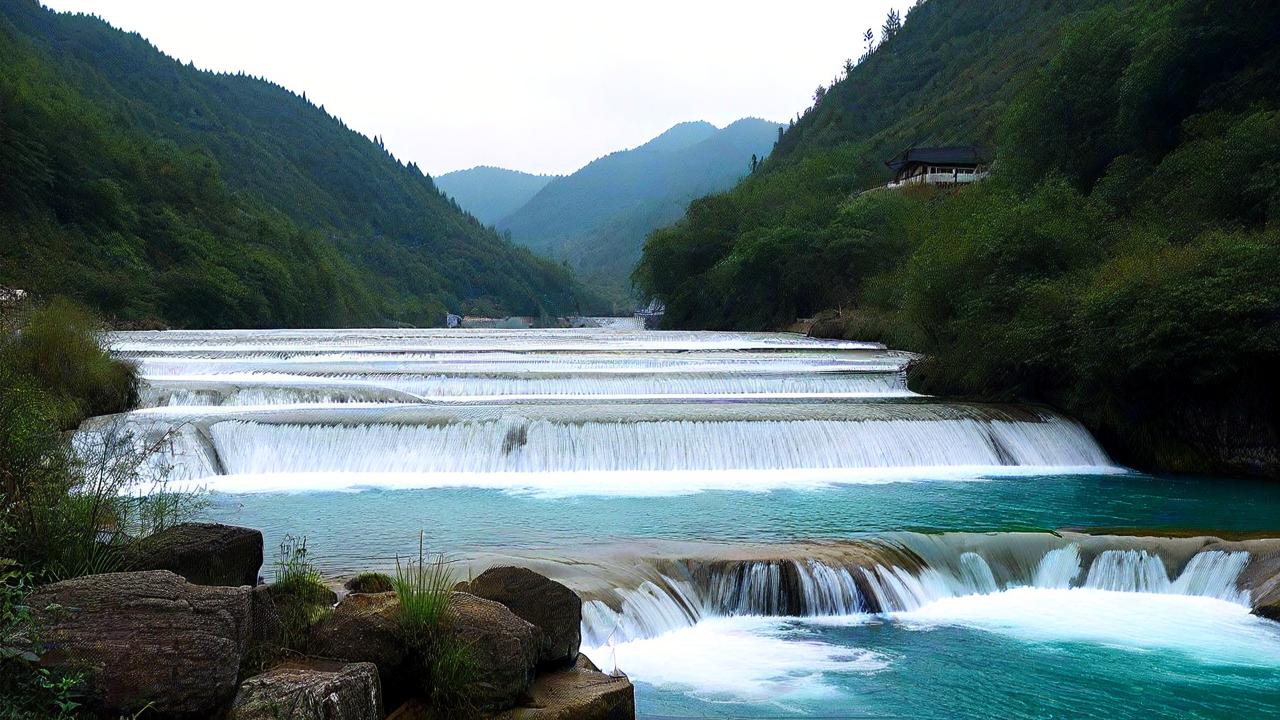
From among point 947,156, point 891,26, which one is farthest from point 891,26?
point 947,156

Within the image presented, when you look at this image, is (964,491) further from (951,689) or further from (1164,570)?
(951,689)

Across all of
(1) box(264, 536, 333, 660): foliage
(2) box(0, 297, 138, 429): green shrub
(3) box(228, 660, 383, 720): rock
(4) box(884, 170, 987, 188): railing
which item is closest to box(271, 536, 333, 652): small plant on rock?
(1) box(264, 536, 333, 660): foliage

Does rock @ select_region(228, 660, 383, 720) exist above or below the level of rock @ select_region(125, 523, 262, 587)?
below

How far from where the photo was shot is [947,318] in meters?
25.7

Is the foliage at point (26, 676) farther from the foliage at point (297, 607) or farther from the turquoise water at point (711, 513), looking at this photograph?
the turquoise water at point (711, 513)

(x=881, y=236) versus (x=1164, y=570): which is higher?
(x=881, y=236)

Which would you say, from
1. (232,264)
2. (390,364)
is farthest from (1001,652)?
(232,264)

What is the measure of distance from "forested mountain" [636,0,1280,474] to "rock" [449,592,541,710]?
1550 cm

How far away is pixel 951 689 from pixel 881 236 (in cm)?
5192

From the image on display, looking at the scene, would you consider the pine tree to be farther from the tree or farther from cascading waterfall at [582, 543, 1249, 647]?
cascading waterfall at [582, 543, 1249, 647]

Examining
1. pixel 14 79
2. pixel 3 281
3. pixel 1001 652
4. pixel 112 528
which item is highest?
pixel 14 79

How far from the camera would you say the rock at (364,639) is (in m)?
6.31

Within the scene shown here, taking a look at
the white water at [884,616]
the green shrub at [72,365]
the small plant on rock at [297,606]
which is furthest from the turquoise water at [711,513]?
the green shrub at [72,365]

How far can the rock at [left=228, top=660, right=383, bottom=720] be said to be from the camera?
5.38 m
